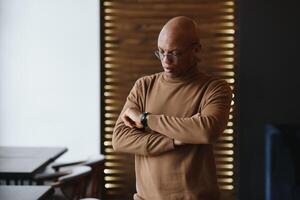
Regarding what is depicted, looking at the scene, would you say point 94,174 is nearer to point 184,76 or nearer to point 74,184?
point 74,184

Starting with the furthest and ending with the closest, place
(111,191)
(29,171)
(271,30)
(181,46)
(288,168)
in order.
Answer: (111,191) → (271,30) → (288,168) → (29,171) → (181,46)

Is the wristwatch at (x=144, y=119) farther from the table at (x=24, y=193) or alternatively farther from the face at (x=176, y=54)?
the table at (x=24, y=193)

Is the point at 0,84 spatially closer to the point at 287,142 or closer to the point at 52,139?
the point at 52,139

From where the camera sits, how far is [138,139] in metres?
1.45

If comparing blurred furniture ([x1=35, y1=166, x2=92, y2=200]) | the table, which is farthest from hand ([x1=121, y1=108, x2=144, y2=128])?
blurred furniture ([x1=35, y1=166, x2=92, y2=200])

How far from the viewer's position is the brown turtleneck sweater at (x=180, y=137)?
1365 millimetres

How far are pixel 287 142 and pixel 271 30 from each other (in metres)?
0.93

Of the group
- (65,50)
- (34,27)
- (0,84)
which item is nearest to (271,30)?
(65,50)

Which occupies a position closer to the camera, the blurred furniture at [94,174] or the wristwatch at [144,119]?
the wristwatch at [144,119]

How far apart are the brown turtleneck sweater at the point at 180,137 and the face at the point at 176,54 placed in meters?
0.05

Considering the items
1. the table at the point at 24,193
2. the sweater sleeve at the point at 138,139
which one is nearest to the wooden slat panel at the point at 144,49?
the table at the point at 24,193

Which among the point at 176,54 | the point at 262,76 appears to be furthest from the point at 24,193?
the point at 262,76

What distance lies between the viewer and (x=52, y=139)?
3875mm

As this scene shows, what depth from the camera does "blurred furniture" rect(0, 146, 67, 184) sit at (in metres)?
2.75
